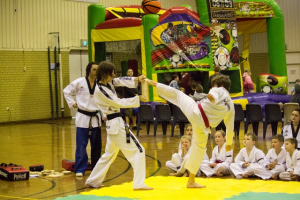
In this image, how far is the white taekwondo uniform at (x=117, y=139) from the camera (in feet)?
21.6

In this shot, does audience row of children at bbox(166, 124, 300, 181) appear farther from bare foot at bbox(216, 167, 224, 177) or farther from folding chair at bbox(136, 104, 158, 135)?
folding chair at bbox(136, 104, 158, 135)

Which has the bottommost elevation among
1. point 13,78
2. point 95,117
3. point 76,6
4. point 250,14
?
point 95,117

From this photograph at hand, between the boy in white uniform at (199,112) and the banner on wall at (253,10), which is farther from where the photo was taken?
the banner on wall at (253,10)

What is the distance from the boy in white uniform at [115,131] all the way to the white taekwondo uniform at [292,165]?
208 centimetres

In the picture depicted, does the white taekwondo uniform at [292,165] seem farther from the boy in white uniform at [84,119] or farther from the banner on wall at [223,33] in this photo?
the banner on wall at [223,33]

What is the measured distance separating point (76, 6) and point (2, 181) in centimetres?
1493

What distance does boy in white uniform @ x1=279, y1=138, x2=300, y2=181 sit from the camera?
23.4ft

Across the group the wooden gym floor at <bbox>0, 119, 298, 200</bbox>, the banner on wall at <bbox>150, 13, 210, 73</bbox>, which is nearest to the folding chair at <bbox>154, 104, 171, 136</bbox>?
the wooden gym floor at <bbox>0, 119, 298, 200</bbox>

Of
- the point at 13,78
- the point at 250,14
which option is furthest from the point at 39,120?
the point at 250,14

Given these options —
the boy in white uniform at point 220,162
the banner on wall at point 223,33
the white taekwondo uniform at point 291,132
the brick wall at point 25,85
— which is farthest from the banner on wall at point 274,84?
the boy in white uniform at point 220,162

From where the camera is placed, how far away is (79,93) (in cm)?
814

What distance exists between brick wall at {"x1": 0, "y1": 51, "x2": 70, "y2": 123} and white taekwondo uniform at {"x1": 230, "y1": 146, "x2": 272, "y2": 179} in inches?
542

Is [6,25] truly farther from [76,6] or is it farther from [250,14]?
[250,14]

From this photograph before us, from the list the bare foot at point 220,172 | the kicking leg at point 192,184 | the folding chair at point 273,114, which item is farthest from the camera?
the folding chair at point 273,114
